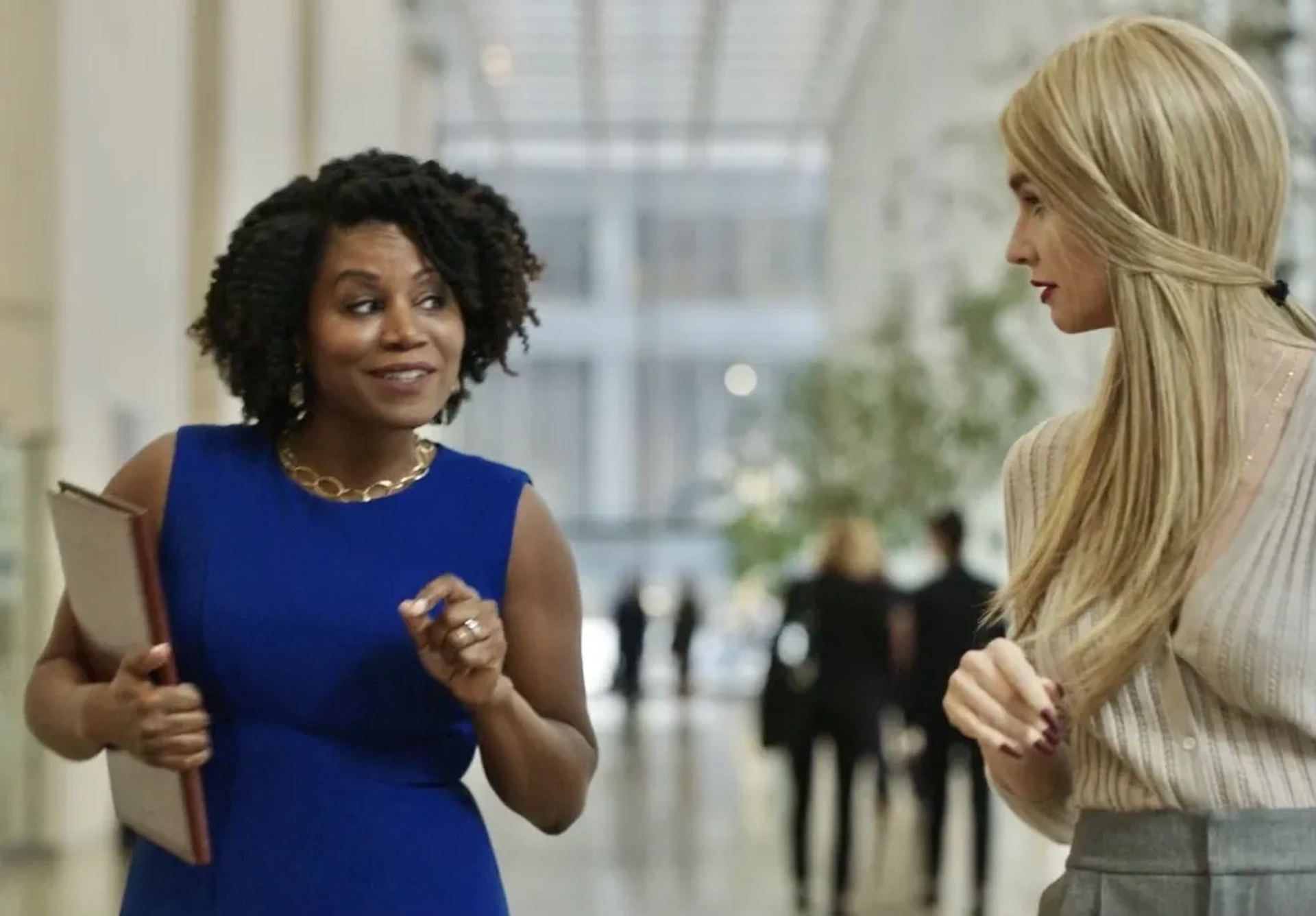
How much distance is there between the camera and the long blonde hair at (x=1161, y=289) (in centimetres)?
201

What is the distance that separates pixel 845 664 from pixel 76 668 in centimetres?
763

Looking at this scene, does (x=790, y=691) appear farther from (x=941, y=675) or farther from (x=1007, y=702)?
(x=1007, y=702)

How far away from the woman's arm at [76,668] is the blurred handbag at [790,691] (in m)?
7.57

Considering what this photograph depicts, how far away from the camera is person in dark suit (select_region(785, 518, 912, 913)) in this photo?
998 cm

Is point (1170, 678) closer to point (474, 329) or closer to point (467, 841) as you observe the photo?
A: point (467, 841)

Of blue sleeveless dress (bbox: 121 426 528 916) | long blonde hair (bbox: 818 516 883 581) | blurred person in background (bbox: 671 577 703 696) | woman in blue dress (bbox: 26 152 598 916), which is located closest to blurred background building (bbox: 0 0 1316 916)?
woman in blue dress (bbox: 26 152 598 916)

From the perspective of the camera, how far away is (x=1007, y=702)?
200 centimetres

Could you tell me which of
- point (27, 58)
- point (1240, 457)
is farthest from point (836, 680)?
point (1240, 457)

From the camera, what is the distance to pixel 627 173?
44.3 m

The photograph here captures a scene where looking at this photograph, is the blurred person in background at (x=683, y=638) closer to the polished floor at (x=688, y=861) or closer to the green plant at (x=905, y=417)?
the green plant at (x=905, y=417)

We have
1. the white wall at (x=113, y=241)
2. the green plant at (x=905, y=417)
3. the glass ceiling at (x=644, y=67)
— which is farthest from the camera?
the glass ceiling at (x=644, y=67)

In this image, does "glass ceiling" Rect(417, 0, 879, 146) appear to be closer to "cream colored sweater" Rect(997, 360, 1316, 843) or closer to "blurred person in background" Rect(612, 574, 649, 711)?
"blurred person in background" Rect(612, 574, 649, 711)

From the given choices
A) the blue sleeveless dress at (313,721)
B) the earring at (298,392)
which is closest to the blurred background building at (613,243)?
the earring at (298,392)

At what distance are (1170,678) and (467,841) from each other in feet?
2.98
